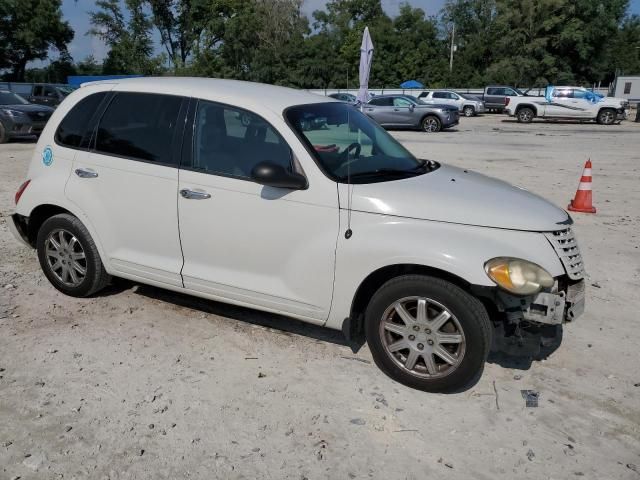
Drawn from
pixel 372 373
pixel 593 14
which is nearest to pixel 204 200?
pixel 372 373

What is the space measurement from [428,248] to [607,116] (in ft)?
97.9

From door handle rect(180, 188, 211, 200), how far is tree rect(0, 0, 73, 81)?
6084 cm

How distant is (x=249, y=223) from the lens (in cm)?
379

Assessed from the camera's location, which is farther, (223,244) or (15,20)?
(15,20)

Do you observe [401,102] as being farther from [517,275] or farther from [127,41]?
[127,41]

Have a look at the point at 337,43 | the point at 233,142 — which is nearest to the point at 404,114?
the point at 233,142

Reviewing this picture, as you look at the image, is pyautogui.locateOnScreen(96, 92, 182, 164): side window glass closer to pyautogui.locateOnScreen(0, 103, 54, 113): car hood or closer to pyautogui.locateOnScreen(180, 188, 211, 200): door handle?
pyautogui.locateOnScreen(180, 188, 211, 200): door handle

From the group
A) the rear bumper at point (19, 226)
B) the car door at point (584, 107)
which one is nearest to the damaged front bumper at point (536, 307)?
the rear bumper at point (19, 226)

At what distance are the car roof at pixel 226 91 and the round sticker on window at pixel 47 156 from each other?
2.39 feet

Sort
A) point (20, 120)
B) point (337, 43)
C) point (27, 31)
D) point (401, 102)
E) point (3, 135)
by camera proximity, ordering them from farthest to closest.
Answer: point (337, 43) < point (27, 31) < point (401, 102) < point (3, 135) < point (20, 120)

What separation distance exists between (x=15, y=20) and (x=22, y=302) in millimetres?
61046

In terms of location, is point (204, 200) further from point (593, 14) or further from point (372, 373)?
point (593, 14)

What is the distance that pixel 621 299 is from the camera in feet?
16.9

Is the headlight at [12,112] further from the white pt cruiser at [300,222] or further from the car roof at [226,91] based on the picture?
the car roof at [226,91]
